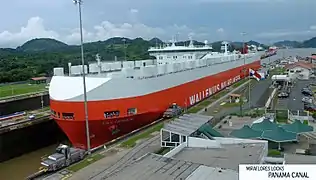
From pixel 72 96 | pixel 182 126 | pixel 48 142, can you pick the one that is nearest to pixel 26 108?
pixel 48 142

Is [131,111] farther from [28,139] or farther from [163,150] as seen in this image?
[28,139]

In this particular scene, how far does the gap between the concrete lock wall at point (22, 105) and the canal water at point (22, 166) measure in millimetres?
10065

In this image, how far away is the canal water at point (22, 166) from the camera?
18.8 metres

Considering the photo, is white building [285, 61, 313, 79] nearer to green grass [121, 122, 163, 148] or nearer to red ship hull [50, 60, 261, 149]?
red ship hull [50, 60, 261, 149]

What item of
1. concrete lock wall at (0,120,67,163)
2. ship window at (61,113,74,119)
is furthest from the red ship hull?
concrete lock wall at (0,120,67,163)

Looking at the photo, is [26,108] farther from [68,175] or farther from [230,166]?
[230,166]

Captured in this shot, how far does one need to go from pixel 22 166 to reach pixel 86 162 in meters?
7.56

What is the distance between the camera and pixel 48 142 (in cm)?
2678

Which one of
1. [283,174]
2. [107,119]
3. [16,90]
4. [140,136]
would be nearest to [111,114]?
[107,119]

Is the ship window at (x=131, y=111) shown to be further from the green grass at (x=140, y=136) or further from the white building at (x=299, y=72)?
the white building at (x=299, y=72)

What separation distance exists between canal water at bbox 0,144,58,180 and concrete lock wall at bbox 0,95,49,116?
33.0 feet

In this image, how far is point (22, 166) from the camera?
20.6m

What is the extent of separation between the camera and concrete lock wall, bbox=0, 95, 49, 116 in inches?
1272

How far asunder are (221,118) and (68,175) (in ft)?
46.6
